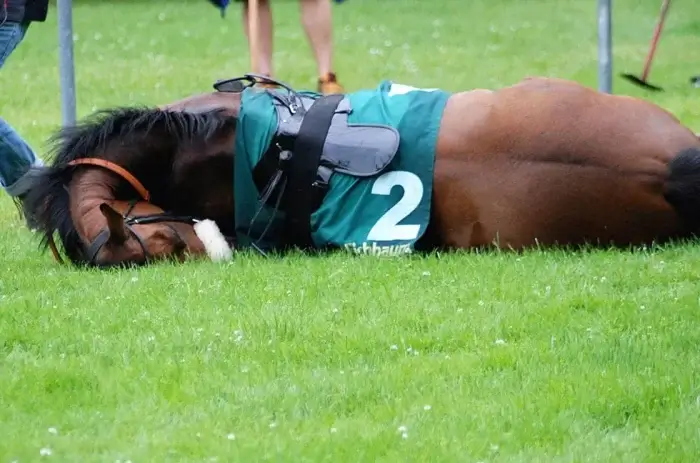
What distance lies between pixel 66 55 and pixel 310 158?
7.78ft

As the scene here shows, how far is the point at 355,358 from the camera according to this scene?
4.39 m

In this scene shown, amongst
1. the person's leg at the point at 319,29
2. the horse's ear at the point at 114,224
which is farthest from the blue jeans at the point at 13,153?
the person's leg at the point at 319,29

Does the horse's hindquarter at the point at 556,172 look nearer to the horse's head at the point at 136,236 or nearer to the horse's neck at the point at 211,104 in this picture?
the horse's neck at the point at 211,104

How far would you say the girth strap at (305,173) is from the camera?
592 cm

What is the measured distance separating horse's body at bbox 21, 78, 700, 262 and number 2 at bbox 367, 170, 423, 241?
9 cm

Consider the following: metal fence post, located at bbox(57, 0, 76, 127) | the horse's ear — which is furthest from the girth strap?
metal fence post, located at bbox(57, 0, 76, 127)

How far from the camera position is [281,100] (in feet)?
20.2

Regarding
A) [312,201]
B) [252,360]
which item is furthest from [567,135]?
[252,360]

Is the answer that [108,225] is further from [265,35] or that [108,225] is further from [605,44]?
[265,35]

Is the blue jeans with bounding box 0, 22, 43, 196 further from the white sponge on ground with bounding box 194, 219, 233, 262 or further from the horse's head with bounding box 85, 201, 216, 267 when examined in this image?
the white sponge on ground with bounding box 194, 219, 233, 262

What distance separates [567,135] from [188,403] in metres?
2.50

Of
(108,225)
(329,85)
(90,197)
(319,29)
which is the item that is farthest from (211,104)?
(319,29)

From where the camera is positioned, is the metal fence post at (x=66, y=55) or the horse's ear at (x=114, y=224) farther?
the metal fence post at (x=66, y=55)

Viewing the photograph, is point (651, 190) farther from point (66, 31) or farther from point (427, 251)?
point (66, 31)
